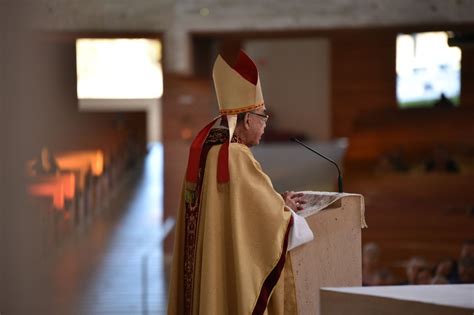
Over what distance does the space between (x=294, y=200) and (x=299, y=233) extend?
0.90ft

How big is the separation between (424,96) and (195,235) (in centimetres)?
922

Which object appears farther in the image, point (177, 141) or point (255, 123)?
point (177, 141)

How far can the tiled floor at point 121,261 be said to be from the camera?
891 cm

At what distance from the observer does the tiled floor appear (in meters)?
8.91

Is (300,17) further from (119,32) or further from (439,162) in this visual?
(439,162)

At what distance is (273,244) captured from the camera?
3922 millimetres

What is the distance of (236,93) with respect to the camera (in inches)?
157

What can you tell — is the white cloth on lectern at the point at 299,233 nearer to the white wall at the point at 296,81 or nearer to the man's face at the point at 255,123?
the man's face at the point at 255,123

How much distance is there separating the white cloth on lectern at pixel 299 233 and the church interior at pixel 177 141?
2712 mm

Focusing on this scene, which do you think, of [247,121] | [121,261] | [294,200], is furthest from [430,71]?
[247,121]

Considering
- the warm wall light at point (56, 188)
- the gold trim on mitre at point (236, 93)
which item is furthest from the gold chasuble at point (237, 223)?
the warm wall light at point (56, 188)

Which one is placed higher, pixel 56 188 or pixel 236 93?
pixel 236 93

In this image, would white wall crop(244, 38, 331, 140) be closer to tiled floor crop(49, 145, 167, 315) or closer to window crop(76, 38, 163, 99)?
window crop(76, 38, 163, 99)

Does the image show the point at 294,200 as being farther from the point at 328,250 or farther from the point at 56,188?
the point at 56,188
